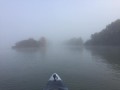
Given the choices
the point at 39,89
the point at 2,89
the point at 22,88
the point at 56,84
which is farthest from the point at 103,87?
the point at 2,89

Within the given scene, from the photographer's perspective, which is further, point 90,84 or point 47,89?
point 90,84

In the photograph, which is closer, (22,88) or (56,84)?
(56,84)

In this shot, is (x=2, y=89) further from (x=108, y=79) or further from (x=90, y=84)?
(x=108, y=79)

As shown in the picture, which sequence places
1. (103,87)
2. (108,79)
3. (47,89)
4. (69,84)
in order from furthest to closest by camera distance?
(108,79) → (69,84) → (103,87) → (47,89)

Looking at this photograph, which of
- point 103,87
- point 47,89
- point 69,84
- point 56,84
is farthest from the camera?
point 69,84

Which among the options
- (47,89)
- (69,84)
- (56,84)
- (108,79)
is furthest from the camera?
(108,79)

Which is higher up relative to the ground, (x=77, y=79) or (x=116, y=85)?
(x=77, y=79)

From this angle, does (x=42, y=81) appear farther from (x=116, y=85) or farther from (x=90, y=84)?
(x=116, y=85)

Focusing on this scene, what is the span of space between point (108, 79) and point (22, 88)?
22.7 metres

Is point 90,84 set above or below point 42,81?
below

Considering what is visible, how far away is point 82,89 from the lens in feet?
143

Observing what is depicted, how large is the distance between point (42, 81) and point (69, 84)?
868cm

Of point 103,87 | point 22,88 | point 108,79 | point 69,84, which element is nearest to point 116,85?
point 103,87

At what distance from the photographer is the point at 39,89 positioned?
45469 mm
